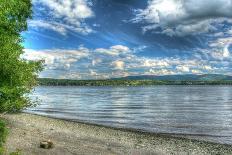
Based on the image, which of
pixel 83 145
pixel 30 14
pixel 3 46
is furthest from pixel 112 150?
pixel 30 14

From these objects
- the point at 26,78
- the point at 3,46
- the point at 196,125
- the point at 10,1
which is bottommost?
the point at 196,125

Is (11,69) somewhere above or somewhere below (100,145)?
above

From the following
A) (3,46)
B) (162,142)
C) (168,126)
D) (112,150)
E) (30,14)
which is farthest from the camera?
(168,126)

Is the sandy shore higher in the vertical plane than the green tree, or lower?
lower

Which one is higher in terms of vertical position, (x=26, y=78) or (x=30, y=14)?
(x=30, y=14)

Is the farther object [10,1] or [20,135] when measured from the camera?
[20,135]

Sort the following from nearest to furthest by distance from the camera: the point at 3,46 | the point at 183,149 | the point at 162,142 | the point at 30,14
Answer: the point at 3,46
the point at 183,149
the point at 162,142
the point at 30,14

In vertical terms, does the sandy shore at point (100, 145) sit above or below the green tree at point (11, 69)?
below

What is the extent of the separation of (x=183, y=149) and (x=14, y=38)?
19928 millimetres

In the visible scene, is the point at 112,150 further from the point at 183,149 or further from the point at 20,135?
the point at 20,135

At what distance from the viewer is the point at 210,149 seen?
3431 centimetres

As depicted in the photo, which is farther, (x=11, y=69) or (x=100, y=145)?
(x=100, y=145)

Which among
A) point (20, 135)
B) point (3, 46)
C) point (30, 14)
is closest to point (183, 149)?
point (20, 135)

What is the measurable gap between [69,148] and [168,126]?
92.5 feet
